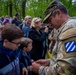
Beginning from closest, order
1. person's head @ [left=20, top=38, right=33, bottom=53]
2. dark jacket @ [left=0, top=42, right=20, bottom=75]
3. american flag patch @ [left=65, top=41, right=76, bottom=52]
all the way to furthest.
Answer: american flag patch @ [left=65, top=41, right=76, bottom=52] → dark jacket @ [left=0, top=42, right=20, bottom=75] → person's head @ [left=20, top=38, right=33, bottom=53]

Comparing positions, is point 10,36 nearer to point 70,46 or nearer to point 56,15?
point 56,15

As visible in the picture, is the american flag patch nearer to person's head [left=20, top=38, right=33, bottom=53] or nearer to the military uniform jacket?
the military uniform jacket

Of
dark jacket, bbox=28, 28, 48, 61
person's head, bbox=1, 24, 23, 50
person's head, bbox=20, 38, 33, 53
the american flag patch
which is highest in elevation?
the american flag patch

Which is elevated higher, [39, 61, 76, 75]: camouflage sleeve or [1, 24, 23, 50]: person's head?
[1, 24, 23, 50]: person's head

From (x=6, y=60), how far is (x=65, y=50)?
1.26 meters

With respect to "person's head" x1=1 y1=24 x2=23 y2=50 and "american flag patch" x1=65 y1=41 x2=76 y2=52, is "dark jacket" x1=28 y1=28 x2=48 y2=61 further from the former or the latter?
"american flag patch" x1=65 y1=41 x2=76 y2=52

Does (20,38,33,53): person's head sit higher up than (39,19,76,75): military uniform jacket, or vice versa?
(39,19,76,75): military uniform jacket

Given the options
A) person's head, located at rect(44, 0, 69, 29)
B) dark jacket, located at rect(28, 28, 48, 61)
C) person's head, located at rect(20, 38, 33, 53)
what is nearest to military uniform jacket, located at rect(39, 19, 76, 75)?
person's head, located at rect(44, 0, 69, 29)

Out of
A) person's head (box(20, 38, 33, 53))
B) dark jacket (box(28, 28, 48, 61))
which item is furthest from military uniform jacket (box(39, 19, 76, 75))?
dark jacket (box(28, 28, 48, 61))

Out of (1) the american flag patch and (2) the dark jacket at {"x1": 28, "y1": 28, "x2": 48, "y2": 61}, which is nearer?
(1) the american flag patch

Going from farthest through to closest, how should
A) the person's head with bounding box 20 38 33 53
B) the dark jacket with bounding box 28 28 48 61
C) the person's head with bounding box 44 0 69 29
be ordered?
the dark jacket with bounding box 28 28 48 61, the person's head with bounding box 20 38 33 53, the person's head with bounding box 44 0 69 29

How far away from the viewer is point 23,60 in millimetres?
5047

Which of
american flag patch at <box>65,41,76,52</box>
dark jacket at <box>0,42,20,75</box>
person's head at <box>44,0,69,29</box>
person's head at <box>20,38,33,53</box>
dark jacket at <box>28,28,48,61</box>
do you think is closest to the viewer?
american flag patch at <box>65,41,76,52</box>

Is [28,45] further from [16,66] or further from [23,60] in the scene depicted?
[16,66]
